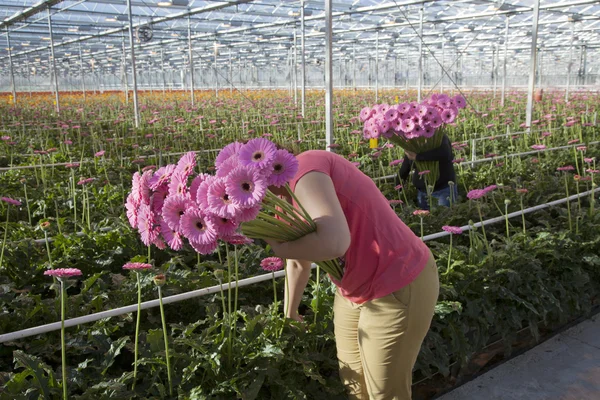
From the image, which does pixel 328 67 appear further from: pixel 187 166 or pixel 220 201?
pixel 220 201

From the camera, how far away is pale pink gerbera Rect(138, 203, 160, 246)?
55.6 inches

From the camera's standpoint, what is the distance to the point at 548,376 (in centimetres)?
290

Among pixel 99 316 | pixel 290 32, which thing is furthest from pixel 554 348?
pixel 290 32

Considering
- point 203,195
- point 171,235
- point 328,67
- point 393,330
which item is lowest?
point 393,330

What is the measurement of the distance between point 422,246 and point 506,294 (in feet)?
4.36

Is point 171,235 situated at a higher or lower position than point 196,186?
lower

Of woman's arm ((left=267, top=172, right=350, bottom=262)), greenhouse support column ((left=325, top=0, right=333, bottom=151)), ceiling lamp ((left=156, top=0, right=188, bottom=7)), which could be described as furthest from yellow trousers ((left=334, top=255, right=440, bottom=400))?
ceiling lamp ((left=156, top=0, right=188, bottom=7))

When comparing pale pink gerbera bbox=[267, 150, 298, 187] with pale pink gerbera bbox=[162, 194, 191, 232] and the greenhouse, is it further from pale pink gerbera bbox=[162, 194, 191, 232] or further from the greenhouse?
pale pink gerbera bbox=[162, 194, 191, 232]

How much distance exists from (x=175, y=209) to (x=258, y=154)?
0.76ft

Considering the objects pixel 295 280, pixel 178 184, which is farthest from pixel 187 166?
pixel 295 280

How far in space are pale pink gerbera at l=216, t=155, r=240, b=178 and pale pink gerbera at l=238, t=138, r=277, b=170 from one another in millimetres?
14

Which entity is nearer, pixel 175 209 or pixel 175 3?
pixel 175 209

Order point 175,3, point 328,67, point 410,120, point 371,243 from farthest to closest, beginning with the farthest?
point 175,3
point 328,67
point 410,120
point 371,243

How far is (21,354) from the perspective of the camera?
1.96 meters
